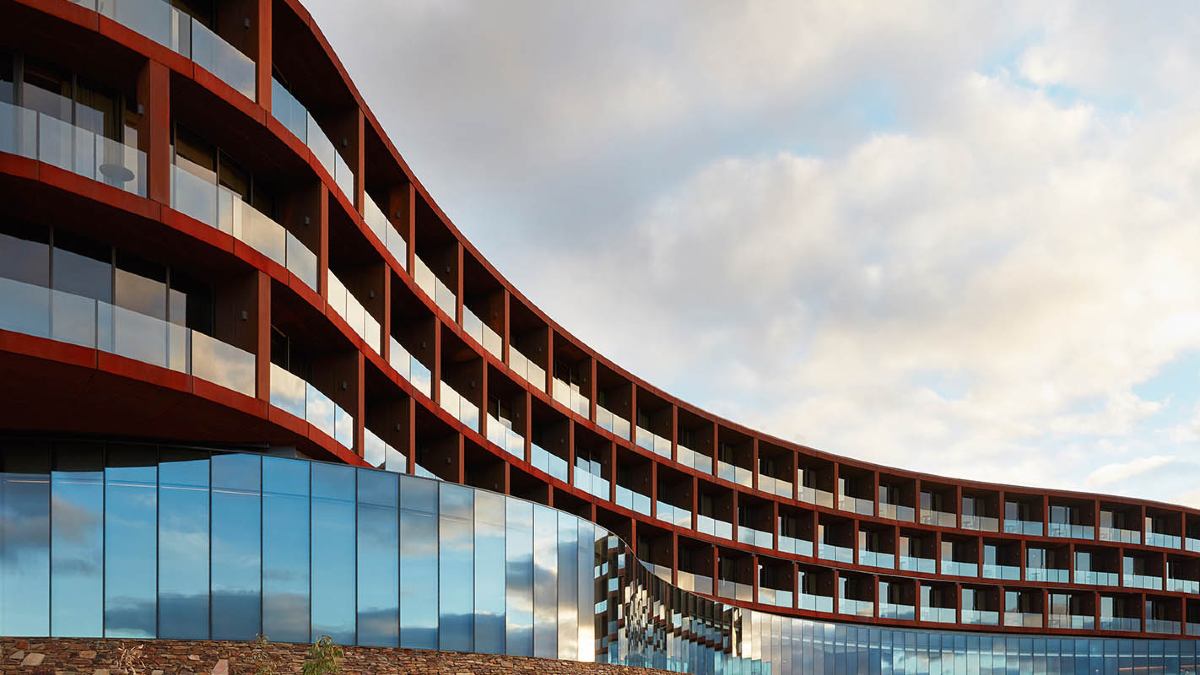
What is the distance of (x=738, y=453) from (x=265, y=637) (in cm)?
5286

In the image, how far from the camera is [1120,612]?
9362 centimetres

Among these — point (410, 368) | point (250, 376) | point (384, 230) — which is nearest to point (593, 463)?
point (410, 368)

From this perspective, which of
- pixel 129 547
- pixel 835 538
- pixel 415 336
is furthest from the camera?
pixel 835 538

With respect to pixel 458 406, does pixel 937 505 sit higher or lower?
lower

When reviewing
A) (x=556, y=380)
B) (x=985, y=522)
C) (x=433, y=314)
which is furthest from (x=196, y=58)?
(x=985, y=522)

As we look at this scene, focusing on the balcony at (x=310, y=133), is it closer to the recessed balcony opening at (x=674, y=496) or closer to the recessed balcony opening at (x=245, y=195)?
the recessed balcony opening at (x=245, y=195)

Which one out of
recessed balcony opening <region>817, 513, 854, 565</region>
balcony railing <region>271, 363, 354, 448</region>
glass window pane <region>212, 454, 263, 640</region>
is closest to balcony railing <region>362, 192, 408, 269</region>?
balcony railing <region>271, 363, 354, 448</region>

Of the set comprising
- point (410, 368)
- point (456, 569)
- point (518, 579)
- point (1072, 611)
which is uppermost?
point (410, 368)

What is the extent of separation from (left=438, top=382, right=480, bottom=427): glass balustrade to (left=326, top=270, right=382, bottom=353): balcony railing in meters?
6.20

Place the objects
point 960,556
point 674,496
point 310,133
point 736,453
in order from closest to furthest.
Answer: point 310,133, point 674,496, point 736,453, point 960,556

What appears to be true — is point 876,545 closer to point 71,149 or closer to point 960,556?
point 960,556

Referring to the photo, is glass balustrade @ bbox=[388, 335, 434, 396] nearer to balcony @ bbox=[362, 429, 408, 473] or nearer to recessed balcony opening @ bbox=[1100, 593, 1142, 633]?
balcony @ bbox=[362, 429, 408, 473]

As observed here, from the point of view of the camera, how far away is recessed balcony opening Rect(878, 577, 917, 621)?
84.9 metres

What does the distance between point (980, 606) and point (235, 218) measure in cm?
7195
